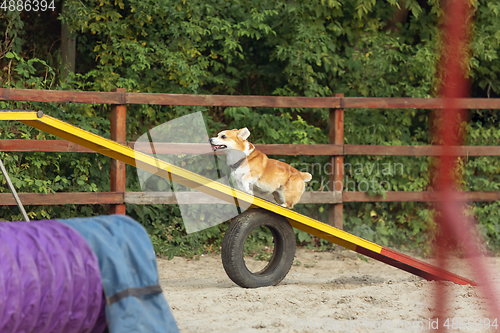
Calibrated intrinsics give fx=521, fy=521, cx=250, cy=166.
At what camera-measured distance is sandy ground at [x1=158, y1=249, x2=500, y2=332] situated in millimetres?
3209

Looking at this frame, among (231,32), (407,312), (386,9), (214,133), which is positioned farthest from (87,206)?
(386,9)

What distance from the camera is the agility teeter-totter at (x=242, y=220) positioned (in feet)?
12.5

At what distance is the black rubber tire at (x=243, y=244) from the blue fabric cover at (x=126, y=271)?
5.94ft

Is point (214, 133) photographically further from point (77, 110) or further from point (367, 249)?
point (367, 249)

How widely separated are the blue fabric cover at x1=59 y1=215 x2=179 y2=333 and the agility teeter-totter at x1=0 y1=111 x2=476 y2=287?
4.90 ft

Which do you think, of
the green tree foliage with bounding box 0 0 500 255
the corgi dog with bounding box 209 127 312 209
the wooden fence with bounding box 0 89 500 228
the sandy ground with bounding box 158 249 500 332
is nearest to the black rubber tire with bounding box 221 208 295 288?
the sandy ground with bounding box 158 249 500 332

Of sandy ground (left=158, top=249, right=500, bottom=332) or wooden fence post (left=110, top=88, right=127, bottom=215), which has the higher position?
wooden fence post (left=110, top=88, right=127, bottom=215)

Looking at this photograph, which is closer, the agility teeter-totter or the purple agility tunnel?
the purple agility tunnel

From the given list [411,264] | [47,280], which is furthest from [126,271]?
[411,264]

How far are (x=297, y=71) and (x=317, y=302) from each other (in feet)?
12.7

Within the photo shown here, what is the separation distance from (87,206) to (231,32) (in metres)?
2.86

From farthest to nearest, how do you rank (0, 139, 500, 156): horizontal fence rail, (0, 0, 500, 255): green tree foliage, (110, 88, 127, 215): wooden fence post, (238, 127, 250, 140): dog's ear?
(0, 0, 500, 255): green tree foliage
(110, 88, 127, 215): wooden fence post
(0, 139, 500, 156): horizontal fence rail
(238, 127, 250, 140): dog's ear

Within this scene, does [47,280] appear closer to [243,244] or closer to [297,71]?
[243,244]

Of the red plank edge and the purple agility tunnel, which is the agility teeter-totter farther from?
the purple agility tunnel
